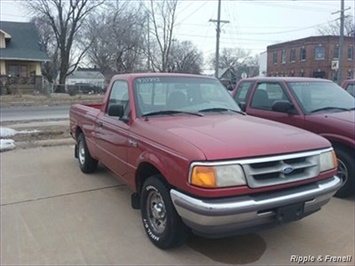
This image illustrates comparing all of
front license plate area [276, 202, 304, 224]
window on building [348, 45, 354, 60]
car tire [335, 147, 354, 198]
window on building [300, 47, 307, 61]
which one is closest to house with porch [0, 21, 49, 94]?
A: window on building [300, 47, 307, 61]

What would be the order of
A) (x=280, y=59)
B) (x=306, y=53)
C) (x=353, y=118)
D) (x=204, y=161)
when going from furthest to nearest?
1. (x=280, y=59)
2. (x=306, y=53)
3. (x=353, y=118)
4. (x=204, y=161)

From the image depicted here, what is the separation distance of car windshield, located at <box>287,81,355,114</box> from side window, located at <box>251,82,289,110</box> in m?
0.22

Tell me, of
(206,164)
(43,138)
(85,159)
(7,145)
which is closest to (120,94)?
(85,159)

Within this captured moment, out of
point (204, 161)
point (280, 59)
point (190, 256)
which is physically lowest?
point (190, 256)

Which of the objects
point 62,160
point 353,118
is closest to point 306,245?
point 353,118

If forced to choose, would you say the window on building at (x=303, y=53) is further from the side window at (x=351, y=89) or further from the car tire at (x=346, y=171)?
the car tire at (x=346, y=171)

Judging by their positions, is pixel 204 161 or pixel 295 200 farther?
pixel 295 200

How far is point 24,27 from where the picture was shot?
1665 inches

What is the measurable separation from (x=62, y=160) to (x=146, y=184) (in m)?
4.19

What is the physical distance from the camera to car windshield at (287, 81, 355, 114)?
609cm

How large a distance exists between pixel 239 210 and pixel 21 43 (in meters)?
41.5

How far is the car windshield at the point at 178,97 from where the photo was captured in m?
4.62

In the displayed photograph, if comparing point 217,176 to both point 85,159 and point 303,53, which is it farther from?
point 303,53

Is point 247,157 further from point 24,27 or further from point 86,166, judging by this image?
point 24,27
